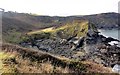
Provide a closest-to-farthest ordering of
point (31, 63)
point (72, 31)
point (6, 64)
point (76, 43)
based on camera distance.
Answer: point (6, 64), point (31, 63), point (76, 43), point (72, 31)

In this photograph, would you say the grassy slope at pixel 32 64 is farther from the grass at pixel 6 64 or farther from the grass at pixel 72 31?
the grass at pixel 72 31

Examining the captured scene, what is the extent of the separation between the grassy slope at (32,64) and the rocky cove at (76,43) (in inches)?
1301

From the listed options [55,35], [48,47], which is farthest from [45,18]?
[48,47]

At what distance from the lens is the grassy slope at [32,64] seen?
711 inches

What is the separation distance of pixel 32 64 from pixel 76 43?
187 ft

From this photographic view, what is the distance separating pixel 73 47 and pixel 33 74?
182 ft

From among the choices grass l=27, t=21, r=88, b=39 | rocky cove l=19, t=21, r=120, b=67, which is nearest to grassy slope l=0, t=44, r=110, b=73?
rocky cove l=19, t=21, r=120, b=67

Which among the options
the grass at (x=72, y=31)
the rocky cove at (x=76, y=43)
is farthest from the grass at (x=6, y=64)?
the grass at (x=72, y=31)

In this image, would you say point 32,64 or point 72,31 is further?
point 72,31

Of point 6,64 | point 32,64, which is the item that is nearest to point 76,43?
point 32,64

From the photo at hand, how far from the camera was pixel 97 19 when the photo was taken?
193 metres

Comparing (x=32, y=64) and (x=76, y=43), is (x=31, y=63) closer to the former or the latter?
(x=32, y=64)

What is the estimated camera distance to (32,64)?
1934cm

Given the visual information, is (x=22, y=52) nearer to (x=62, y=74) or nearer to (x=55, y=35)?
(x=62, y=74)
